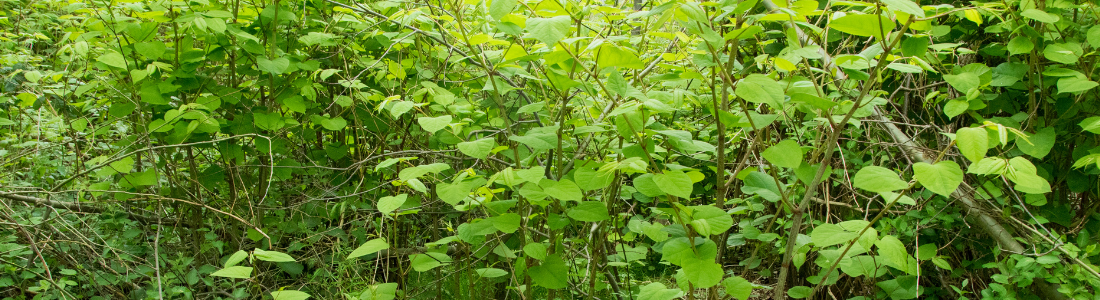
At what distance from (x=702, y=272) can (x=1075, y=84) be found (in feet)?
4.72

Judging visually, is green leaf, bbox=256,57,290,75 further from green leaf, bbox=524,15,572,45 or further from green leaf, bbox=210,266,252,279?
green leaf, bbox=524,15,572,45

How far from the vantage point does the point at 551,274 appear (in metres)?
1.60

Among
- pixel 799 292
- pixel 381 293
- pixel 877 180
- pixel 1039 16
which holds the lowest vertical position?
pixel 799 292

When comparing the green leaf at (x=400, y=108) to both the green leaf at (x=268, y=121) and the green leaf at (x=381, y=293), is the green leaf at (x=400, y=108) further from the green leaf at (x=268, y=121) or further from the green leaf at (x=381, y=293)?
the green leaf at (x=268, y=121)

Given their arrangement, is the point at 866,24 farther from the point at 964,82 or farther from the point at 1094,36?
the point at 1094,36

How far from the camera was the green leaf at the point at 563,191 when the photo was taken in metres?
A: 1.30

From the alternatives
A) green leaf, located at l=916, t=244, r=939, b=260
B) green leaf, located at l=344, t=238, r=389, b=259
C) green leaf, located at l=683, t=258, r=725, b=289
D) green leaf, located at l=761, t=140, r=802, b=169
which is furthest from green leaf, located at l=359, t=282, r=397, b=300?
green leaf, located at l=916, t=244, r=939, b=260

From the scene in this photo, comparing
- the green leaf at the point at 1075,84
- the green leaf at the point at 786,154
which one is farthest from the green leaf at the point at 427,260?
the green leaf at the point at 1075,84

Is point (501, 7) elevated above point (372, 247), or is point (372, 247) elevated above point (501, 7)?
point (501, 7)

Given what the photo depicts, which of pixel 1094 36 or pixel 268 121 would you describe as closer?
pixel 1094 36

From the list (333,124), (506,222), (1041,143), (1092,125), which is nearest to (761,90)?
(506,222)

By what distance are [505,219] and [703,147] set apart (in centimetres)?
Answer: 53

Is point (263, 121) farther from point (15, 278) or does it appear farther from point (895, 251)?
point (895, 251)

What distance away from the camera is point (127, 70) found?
217 centimetres
